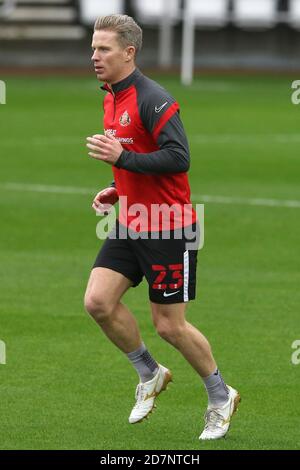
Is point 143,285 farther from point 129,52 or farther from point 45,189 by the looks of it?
point 45,189

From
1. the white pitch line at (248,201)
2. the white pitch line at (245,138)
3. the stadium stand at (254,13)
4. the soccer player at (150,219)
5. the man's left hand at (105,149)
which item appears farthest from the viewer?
the stadium stand at (254,13)

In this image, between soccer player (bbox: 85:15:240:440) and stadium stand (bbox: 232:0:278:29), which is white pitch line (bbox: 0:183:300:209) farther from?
stadium stand (bbox: 232:0:278:29)

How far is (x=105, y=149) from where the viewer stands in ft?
29.7

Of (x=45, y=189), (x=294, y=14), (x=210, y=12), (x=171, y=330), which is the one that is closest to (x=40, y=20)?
(x=210, y=12)

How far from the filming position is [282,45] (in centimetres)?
5422

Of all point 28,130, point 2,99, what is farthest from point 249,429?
point 2,99

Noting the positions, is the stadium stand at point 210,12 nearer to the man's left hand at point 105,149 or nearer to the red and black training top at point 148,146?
the red and black training top at point 148,146

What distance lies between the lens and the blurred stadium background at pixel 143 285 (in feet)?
32.1

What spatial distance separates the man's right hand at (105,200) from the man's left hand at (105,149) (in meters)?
0.78

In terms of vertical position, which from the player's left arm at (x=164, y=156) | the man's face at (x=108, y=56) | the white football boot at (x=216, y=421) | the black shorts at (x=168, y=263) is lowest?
the white football boot at (x=216, y=421)

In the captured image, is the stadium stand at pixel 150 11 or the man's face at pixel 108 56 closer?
the man's face at pixel 108 56

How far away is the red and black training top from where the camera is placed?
29.8 ft

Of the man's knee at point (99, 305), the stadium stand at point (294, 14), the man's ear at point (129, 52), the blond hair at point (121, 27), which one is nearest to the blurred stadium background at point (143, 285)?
the man's knee at point (99, 305)

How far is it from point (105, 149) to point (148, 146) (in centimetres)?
39
